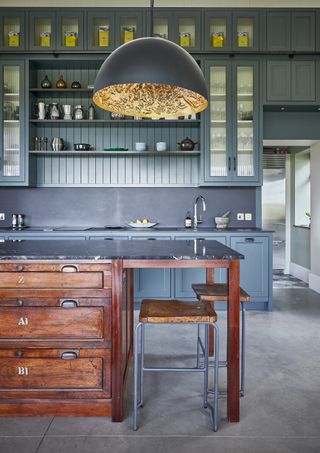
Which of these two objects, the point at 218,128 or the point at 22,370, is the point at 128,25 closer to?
the point at 218,128

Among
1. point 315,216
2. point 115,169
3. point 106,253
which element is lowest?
point 106,253

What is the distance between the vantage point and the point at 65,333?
2152 mm

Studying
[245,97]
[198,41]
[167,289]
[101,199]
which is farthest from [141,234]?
[198,41]

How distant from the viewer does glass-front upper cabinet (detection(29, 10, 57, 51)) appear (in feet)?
15.5

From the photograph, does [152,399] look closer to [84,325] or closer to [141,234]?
[84,325]

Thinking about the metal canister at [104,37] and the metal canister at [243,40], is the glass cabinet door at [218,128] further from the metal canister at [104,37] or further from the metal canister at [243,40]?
the metal canister at [104,37]

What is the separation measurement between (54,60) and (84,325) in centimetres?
382

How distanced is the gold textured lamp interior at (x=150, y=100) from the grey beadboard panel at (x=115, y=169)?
226 cm

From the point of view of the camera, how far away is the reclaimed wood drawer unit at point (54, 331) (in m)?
2.15

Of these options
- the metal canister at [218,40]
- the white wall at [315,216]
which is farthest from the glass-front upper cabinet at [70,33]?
the white wall at [315,216]

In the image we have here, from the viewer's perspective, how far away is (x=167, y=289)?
181 inches

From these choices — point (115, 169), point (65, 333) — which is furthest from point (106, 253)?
point (115, 169)

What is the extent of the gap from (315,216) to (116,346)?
427cm

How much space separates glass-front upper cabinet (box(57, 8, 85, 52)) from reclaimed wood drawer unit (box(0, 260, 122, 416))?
3526 millimetres
